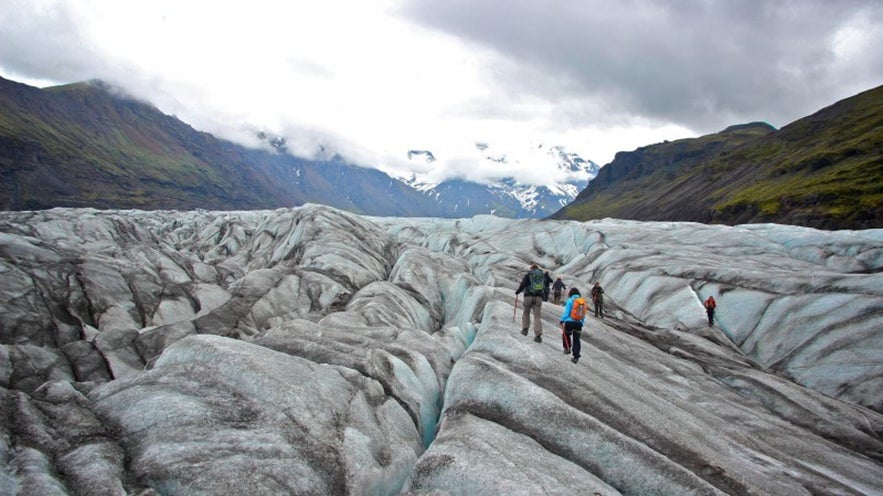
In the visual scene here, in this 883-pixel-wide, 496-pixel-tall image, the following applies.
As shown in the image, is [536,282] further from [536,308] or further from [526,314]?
[526,314]

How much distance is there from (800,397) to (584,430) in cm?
1614

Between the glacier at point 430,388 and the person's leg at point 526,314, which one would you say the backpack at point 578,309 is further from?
the person's leg at point 526,314

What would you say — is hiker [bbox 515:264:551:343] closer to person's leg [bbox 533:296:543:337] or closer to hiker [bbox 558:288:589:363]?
person's leg [bbox 533:296:543:337]

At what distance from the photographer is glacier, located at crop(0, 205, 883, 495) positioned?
12.2 meters

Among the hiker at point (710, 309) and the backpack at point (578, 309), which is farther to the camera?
the hiker at point (710, 309)

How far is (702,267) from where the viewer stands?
46344mm

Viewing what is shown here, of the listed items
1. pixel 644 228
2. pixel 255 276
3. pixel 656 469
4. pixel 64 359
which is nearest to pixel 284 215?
pixel 255 276

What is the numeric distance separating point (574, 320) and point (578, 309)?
746 mm

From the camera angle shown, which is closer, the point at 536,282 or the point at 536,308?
the point at 536,282

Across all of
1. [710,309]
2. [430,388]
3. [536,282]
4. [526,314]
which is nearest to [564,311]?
[536,282]

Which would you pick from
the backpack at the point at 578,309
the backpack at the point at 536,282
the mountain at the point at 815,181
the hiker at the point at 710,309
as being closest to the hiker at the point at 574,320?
the backpack at the point at 578,309

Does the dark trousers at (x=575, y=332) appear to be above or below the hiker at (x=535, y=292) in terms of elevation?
below

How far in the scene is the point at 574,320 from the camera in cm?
1894

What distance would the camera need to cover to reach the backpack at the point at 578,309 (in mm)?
18203
